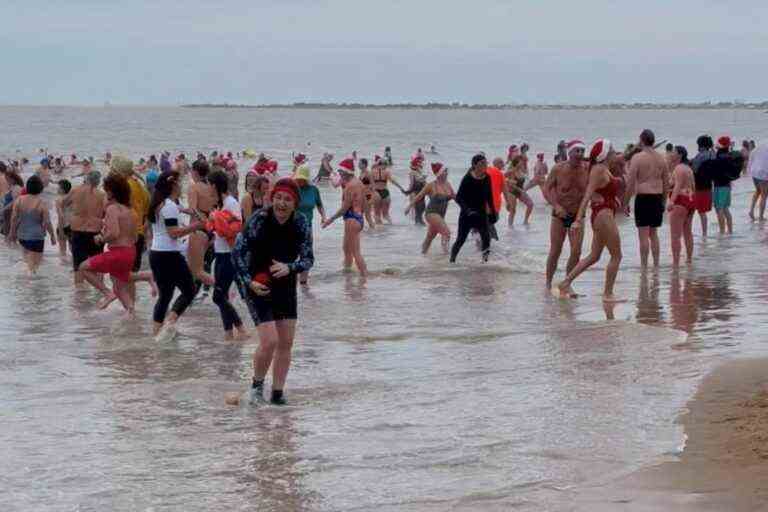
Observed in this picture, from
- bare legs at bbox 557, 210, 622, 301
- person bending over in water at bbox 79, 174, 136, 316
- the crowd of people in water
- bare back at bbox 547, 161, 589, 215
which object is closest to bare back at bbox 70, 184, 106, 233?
the crowd of people in water

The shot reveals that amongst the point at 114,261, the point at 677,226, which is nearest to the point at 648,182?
the point at 677,226

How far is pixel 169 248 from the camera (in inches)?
468

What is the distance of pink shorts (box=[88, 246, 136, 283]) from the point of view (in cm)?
1295

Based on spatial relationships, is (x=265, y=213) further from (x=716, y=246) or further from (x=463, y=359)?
(x=716, y=246)

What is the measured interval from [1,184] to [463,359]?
14.1 m

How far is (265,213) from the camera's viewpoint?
28.6 feet

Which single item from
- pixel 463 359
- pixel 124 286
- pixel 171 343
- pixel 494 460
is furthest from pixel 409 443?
pixel 124 286

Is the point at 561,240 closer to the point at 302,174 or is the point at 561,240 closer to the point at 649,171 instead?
the point at 649,171

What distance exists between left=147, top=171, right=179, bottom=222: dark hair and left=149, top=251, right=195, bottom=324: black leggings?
1.12 ft

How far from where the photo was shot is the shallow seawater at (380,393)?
7145mm

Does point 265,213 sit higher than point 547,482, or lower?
higher

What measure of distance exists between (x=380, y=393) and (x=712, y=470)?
3269mm

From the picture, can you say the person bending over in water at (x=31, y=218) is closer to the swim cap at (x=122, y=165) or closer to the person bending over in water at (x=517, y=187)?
the swim cap at (x=122, y=165)

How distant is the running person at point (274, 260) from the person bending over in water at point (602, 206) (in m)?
5.21
